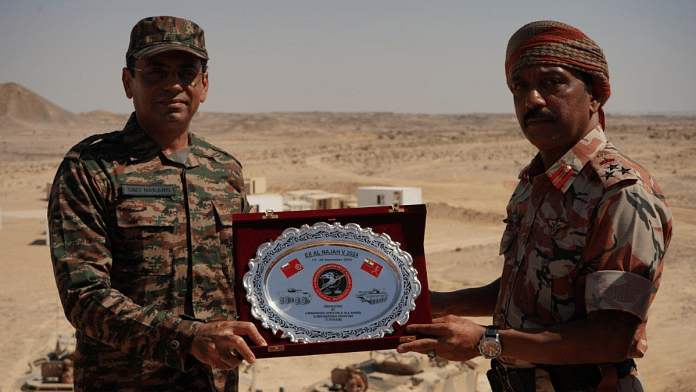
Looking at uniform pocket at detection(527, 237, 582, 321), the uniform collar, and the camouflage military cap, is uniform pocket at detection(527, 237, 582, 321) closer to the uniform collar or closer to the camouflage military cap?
the uniform collar

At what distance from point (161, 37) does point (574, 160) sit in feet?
6.48

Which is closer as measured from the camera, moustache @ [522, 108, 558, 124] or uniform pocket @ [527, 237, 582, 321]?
uniform pocket @ [527, 237, 582, 321]

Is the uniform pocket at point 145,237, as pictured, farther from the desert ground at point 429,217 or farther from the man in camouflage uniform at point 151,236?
the desert ground at point 429,217

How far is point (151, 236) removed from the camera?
3113 millimetres

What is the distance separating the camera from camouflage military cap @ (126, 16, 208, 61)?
3121 millimetres

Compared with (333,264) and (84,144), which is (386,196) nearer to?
(84,144)

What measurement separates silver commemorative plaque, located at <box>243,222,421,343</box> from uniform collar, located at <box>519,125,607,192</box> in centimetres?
72

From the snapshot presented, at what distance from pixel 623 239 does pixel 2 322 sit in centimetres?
1275

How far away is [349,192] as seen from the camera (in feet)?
102

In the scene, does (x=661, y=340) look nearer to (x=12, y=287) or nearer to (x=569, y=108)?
(x=569, y=108)

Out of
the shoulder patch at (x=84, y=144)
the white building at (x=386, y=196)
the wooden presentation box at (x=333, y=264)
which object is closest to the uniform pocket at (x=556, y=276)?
the wooden presentation box at (x=333, y=264)

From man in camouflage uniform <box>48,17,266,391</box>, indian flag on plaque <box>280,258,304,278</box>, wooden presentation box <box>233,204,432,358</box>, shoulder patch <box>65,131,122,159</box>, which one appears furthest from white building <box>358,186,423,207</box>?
indian flag on plaque <box>280,258,304,278</box>

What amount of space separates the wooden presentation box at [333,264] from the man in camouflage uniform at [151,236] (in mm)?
230

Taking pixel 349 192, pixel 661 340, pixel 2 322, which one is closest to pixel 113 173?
pixel 661 340
